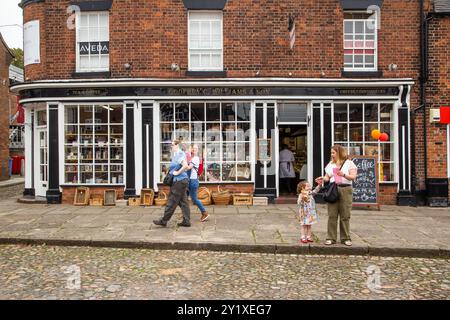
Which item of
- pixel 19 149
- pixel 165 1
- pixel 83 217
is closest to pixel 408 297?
pixel 83 217

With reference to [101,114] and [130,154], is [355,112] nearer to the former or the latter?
[130,154]

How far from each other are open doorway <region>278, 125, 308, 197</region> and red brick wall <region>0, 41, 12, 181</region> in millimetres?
15453

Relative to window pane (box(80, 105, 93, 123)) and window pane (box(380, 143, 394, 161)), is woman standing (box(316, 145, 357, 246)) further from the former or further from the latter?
window pane (box(80, 105, 93, 123))

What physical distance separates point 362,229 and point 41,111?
10328mm

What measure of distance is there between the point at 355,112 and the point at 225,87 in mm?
3961

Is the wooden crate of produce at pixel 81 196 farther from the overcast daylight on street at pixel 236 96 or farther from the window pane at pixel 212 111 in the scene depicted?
the window pane at pixel 212 111

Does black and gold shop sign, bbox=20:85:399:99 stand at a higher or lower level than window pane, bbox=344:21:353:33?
lower

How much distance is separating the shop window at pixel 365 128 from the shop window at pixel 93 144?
A: 21.4 feet

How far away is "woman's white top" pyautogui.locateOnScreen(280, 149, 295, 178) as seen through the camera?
46.0 ft

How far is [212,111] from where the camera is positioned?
13.7 meters

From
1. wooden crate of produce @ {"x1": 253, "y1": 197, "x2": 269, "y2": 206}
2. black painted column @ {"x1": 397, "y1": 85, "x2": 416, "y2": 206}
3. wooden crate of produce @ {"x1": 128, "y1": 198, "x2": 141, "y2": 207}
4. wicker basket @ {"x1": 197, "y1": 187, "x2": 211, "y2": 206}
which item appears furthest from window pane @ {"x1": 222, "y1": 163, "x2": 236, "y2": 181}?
black painted column @ {"x1": 397, "y1": 85, "x2": 416, "y2": 206}

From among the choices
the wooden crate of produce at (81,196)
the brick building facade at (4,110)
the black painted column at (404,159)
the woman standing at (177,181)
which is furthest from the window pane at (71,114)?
the brick building facade at (4,110)

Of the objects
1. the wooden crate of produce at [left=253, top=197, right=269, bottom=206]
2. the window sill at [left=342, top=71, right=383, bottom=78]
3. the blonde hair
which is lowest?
the wooden crate of produce at [left=253, top=197, right=269, bottom=206]

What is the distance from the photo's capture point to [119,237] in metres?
8.76
